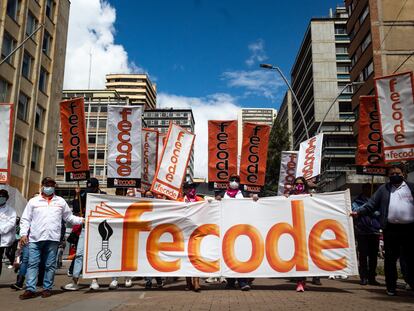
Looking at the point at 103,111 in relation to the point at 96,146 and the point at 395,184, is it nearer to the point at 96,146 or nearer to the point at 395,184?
the point at 96,146

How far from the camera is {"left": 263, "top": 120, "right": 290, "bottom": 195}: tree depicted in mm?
38250

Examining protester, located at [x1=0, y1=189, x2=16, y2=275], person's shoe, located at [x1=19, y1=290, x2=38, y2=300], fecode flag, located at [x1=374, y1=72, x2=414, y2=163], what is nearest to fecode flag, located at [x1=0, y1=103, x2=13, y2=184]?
protester, located at [x1=0, y1=189, x2=16, y2=275]

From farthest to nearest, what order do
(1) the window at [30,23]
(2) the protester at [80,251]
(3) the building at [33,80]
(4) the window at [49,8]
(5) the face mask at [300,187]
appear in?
(4) the window at [49,8] → (1) the window at [30,23] → (3) the building at [33,80] → (5) the face mask at [300,187] → (2) the protester at [80,251]

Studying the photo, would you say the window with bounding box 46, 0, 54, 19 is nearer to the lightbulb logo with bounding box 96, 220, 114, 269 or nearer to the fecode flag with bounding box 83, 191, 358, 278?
the fecode flag with bounding box 83, 191, 358, 278

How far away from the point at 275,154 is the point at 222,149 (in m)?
22.8

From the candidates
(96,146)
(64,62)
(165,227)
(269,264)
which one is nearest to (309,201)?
(269,264)

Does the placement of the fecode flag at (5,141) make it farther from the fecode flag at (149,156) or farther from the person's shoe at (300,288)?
the person's shoe at (300,288)

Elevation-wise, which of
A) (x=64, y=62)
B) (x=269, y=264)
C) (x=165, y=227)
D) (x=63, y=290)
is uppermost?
(x=64, y=62)

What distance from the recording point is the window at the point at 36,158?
33.9m

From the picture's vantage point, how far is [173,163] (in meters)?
12.0

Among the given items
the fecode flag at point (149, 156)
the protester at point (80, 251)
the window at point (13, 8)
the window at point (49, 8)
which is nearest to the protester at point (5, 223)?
the protester at point (80, 251)

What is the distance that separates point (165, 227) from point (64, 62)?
115 ft

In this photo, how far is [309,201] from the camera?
853cm

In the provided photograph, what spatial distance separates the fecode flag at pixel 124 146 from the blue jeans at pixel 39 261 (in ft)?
14.6
